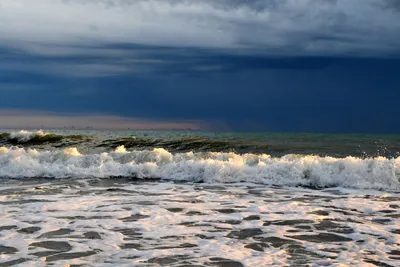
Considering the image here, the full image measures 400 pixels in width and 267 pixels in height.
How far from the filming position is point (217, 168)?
49.0 ft

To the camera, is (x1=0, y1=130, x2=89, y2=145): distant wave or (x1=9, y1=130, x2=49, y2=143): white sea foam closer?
(x1=0, y1=130, x2=89, y2=145): distant wave

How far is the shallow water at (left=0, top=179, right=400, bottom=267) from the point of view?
19.6ft

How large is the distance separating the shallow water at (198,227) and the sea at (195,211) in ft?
0.06

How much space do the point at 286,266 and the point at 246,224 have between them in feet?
8.25

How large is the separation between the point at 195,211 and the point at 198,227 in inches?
56.7

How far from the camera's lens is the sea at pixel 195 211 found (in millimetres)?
6113

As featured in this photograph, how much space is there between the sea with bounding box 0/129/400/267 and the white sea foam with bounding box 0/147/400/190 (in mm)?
39

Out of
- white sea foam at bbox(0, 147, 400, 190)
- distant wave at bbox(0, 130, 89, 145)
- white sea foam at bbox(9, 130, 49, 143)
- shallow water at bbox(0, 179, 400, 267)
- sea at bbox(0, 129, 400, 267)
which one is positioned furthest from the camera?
white sea foam at bbox(9, 130, 49, 143)

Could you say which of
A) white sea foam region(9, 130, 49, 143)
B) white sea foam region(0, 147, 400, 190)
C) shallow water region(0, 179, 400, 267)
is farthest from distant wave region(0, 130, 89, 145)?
shallow water region(0, 179, 400, 267)

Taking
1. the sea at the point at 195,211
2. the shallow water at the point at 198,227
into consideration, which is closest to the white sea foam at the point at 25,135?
the sea at the point at 195,211

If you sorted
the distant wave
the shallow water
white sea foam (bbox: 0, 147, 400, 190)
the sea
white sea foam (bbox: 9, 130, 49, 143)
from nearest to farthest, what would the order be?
the shallow water, the sea, white sea foam (bbox: 0, 147, 400, 190), the distant wave, white sea foam (bbox: 9, 130, 49, 143)

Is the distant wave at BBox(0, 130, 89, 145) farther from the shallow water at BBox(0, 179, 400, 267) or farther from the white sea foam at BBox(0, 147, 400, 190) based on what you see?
the shallow water at BBox(0, 179, 400, 267)

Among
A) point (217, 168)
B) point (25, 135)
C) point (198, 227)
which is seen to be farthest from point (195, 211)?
point (25, 135)

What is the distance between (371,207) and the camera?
9.80 metres
